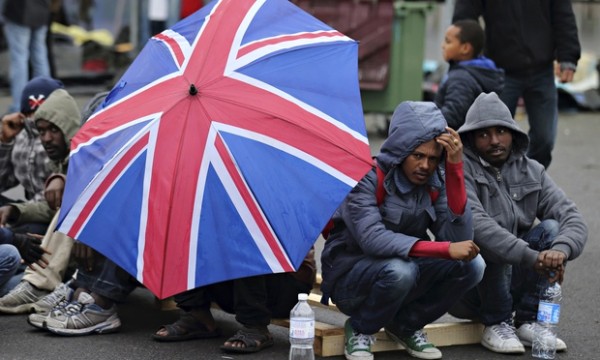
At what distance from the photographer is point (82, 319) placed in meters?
6.07

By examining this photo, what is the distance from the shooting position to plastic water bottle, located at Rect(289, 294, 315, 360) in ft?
Answer: 17.7

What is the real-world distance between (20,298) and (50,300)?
0.19 meters

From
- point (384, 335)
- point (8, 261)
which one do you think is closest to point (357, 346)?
point (384, 335)

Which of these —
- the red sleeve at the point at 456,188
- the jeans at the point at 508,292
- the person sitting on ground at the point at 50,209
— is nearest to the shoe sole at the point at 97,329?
the person sitting on ground at the point at 50,209

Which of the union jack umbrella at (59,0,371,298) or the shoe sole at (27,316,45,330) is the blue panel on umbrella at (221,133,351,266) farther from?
the shoe sole at (27,316,45,330)

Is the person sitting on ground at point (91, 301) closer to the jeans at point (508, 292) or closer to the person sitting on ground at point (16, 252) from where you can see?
the person sitting on ground at point (16, 252)

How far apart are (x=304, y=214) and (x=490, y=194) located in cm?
114

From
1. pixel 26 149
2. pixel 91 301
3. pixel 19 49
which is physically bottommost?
pixel 91 301

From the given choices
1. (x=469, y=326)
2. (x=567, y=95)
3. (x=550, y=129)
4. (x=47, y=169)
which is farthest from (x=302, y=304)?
(x=567, y=95)

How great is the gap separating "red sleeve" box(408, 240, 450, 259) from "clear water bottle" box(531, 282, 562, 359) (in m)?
0.66

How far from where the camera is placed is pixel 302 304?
5.49 m

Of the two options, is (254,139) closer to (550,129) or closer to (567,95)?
(550,129)

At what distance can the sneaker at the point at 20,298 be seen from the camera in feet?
21.0

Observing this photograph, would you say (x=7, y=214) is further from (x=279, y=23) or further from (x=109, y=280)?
(x=279, y=23)
